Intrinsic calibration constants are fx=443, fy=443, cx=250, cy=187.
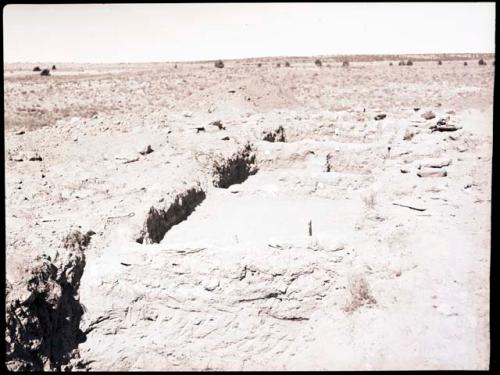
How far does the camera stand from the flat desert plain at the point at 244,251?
5.38 m

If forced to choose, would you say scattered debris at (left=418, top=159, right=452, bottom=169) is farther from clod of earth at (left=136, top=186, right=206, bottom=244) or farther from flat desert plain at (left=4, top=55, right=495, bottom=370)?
clod of earth at (left=136, top=186, right=206, bottom=244)

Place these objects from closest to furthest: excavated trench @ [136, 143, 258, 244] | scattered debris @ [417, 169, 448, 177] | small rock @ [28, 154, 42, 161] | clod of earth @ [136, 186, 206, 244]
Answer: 1. clod of earth @ [136, 186, 206, 244]
2. excavated trench @ [136, 143, 258, 244]
3. scattered debris @ [417, 169, 448, 177]
4. small rock @ [28, 154, 42, 161]

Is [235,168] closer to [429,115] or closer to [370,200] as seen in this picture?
[370,200]

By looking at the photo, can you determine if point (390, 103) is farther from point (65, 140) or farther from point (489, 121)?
point (65, 140)

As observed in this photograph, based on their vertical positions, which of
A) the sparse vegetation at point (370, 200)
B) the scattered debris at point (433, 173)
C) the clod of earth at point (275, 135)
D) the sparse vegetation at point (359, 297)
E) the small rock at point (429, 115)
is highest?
the small rock at point (429, 115)

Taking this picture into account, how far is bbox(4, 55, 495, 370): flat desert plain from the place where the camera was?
538cm

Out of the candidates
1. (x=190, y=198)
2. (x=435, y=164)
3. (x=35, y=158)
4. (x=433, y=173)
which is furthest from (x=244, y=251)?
(x=35, y=158)

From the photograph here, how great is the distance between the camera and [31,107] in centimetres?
1672

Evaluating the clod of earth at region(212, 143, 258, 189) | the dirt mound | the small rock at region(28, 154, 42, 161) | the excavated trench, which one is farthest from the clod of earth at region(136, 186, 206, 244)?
the small rock at region(28, 154, 42, 161)

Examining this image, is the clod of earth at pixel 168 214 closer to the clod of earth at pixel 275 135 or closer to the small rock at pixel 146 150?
the small rock at pixel 146 150

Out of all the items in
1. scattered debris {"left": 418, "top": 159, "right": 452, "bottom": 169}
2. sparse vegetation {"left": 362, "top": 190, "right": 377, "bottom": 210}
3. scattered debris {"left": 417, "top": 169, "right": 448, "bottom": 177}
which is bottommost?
sparse vegetation {"left": 362, "top": 190, "right": 377, "bottom": 210}

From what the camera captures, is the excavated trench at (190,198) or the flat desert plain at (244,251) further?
the excavated trench at (190,198)

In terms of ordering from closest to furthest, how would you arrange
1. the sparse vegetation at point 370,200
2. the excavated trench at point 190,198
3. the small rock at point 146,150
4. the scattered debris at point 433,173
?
the excavated trench at point 190,198, the sparse vegetation at point 370,200, the scattered debris at point 433,173, the small rock at point 146,150

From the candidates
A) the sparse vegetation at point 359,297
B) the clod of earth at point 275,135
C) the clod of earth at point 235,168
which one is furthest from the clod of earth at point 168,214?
the clod of earth at point 275,135
